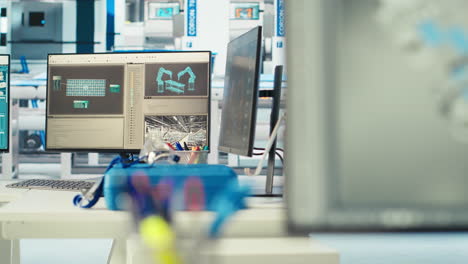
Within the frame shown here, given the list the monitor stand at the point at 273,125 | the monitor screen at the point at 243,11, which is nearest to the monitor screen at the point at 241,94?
the monitor stand at the point at 273,125

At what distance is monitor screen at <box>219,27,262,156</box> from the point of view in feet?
4.26

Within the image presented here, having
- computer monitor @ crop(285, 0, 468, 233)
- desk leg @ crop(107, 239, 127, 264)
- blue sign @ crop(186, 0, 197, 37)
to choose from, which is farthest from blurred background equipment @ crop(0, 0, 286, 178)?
computer monitor @ crop(285, 0, 468, 233)

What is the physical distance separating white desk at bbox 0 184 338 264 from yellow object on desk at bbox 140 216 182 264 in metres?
0.23

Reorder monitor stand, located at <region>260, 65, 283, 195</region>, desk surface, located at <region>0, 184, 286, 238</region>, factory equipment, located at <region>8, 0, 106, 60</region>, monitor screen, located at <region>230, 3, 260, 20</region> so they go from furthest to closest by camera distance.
Result: factory equipment, located at <region>8, 0, 106, 60</region> < monitor screen, located at <region>230, 3, 260, 20</region> < monitor stand, located at <region>260, 65, 283, 195</region> < desk surface, located at <region>0, 184, 286, 238</region>

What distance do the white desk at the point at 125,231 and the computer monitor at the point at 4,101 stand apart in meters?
0.74

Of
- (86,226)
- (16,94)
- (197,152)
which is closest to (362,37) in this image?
(86,226)

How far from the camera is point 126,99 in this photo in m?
1.90

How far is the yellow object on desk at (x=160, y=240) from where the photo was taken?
18.5 inches

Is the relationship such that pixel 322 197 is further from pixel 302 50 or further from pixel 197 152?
pixel 197 152

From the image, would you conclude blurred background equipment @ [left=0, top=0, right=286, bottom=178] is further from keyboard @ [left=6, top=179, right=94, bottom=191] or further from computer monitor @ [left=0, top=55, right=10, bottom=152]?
keyboard @ [left=6, top=179, right=94, bottom=191]

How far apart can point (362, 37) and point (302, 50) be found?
6 centimetres

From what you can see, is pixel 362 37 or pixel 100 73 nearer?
pixel 362 37

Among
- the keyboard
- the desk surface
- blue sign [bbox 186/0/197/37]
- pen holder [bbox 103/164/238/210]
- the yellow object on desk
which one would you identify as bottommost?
the keyboard

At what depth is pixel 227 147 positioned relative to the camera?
158cm
